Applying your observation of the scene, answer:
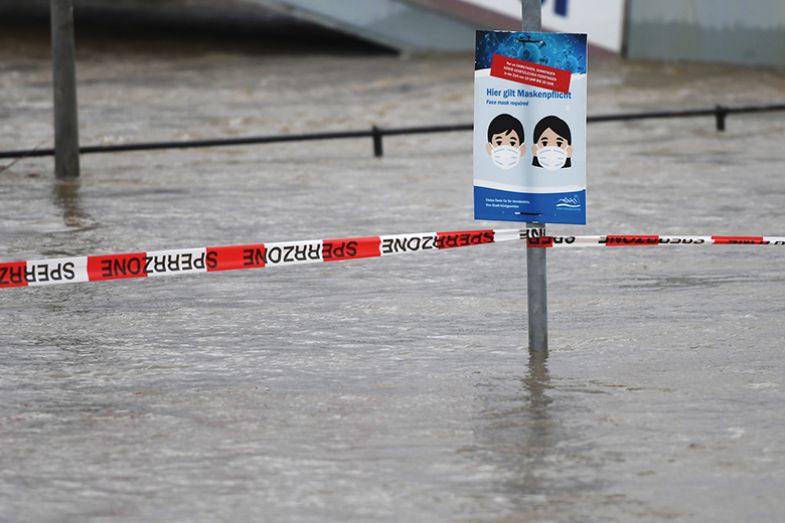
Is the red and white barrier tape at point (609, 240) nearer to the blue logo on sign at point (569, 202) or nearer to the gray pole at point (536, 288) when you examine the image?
the gray pole at point (536, 288)

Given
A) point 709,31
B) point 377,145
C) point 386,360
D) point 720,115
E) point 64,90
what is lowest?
point 386,360

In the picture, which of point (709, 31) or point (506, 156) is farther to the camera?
point (709, 31)

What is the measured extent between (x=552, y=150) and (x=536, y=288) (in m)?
0.83

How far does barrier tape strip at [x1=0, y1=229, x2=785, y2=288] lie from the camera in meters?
9.49

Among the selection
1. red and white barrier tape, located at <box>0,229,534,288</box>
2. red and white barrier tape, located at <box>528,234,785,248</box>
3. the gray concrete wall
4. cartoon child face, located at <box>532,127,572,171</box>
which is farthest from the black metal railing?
the gray concrete wall

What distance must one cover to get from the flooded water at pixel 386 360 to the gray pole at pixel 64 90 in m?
0.32

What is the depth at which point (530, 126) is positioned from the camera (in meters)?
9.02

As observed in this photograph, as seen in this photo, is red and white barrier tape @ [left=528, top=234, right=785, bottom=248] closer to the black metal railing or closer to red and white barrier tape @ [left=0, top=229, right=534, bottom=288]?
red and white barrier tape @ [left=0, top=229, right=534, bottom=288]

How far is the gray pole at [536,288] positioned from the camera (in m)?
9.07

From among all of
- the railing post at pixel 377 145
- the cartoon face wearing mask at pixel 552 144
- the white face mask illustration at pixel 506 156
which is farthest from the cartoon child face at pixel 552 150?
the railing post at pixel 377 145

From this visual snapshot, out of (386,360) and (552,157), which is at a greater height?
(552,157)

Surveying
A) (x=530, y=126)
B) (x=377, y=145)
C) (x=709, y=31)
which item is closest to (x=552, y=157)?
(x=530, y=126)

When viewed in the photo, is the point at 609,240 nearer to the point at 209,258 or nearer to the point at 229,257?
the point at 229,257

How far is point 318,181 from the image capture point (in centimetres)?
1762
